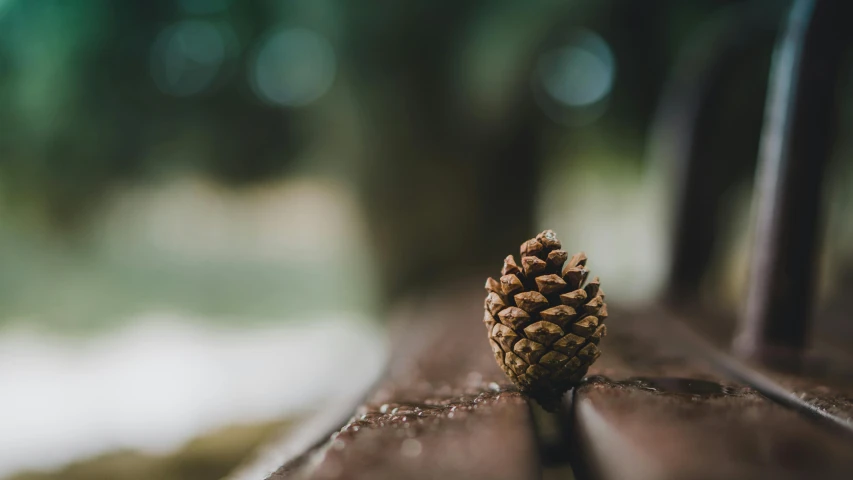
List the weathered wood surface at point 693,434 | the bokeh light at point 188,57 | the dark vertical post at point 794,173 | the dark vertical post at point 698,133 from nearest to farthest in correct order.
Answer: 1. the weathered wood surface at point 693,434
2. the dark vertical post at point 794,173
3. the dark vertical post at point 698,133
4. the bokeh light at point 188,57

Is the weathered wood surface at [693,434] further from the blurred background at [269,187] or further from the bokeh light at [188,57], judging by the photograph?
the bokeh light at [188,57]

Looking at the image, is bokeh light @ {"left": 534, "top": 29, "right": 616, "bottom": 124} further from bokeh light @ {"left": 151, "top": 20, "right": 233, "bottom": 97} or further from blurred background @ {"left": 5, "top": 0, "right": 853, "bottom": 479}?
bokeh light @ {"left": 151, "top": 20, "right": 233, "bottom": 97}

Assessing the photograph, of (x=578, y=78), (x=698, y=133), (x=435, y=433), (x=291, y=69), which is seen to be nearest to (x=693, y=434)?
(x=435, y=433)

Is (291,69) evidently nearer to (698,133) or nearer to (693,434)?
(698,133)

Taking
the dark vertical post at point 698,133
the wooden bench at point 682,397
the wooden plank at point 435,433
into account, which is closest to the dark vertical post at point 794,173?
the wooden bench at point 682,397

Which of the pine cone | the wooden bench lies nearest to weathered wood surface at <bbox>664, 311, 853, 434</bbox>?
the wooden bench

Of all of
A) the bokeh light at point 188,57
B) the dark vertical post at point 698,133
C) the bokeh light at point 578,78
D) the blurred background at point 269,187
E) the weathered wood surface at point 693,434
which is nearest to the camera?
the weathered wood surface at point 693,434
